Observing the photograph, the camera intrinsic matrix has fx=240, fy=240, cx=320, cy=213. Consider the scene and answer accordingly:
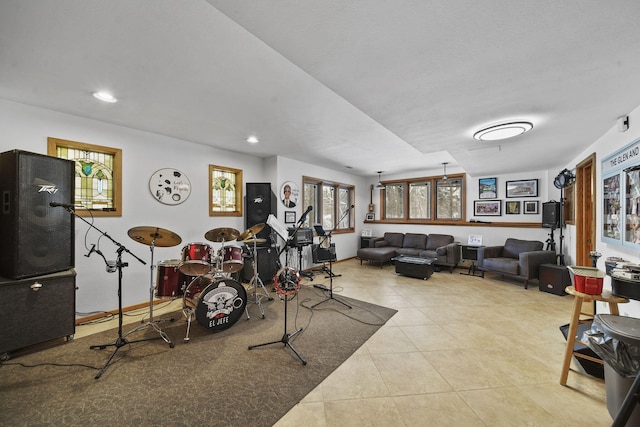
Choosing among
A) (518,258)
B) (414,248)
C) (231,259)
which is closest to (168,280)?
(231,259)

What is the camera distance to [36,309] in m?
2.27

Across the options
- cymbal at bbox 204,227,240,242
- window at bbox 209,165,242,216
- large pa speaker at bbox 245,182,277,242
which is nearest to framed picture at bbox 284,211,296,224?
large pa speaker at bbox 245,182,277,242

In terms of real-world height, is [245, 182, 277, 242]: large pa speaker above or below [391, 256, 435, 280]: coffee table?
above

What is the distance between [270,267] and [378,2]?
4.13 m

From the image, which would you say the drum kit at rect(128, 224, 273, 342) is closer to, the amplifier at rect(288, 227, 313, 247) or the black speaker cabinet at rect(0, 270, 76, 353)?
the black speaker cabinet at rect(0, 270, 76, 353)

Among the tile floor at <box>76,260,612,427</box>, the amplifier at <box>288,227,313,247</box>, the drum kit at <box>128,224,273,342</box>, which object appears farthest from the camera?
the amplifier at <box>288,227,313,247</box>

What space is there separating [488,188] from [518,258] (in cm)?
179

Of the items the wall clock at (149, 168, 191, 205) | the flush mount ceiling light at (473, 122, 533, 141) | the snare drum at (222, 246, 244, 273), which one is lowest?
the snare drum at (222, 246, 244, 273)

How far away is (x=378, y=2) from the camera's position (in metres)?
1.04

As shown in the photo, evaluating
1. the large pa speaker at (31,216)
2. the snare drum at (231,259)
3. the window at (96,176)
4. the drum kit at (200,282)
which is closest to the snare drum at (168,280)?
the drum kit at (200,282)

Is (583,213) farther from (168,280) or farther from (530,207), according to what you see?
(168,280)

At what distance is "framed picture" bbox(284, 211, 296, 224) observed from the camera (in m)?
5.11

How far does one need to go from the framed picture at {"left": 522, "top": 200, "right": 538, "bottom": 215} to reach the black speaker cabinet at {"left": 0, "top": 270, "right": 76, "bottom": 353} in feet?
25.7

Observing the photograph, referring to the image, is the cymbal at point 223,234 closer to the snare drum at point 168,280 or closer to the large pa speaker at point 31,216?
the snare drum at point 168,280
